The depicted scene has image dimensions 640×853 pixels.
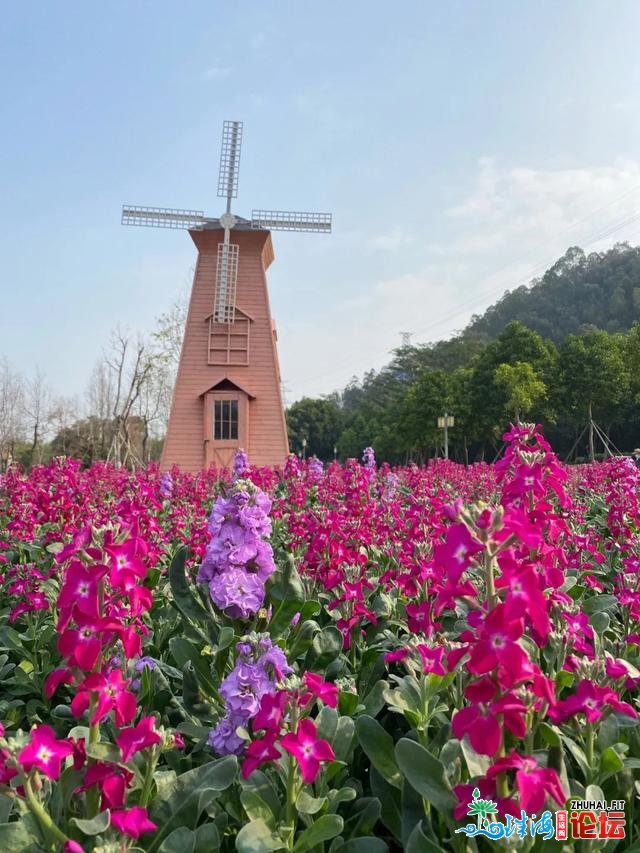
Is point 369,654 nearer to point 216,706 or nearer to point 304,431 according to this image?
point 216,706

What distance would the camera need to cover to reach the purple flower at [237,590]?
247cm

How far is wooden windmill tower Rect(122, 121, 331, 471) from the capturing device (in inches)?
846

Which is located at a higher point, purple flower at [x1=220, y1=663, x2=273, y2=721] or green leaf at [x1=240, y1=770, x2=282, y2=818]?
purple flower at [x1=220, y1=663, x2=273, y2=721]

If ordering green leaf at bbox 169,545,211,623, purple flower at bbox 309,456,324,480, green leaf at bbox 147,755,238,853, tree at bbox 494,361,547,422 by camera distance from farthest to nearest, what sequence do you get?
tree at bbox 494,361,547,422 < purple flower at bbox 309,456,324,480 < green leaf at bbox 169,545,211,623 < green leaf at bbox 147,755,238,853

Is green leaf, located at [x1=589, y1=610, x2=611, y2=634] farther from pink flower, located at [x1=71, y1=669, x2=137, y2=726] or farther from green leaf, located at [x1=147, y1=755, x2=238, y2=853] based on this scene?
pink flower, located at [x1=71, y1=669, x2=137, y2=726]

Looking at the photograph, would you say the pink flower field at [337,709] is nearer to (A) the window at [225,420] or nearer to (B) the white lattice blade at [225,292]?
(A) the window at [225,420]

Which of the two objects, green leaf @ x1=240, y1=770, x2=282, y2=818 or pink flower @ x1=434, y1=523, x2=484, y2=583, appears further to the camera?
green leaf @ x1=240, y1=770, x2=282, y2=818

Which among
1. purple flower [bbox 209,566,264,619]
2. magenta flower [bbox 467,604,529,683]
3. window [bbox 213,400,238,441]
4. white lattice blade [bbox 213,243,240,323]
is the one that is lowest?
purple flower [bbox 209,566,264,619]

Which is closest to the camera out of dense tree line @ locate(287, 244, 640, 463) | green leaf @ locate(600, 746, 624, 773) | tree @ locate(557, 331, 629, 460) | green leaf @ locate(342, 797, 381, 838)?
green leaf @ locate(600, 746, 624, 773)

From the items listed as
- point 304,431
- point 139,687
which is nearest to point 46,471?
point 139,687

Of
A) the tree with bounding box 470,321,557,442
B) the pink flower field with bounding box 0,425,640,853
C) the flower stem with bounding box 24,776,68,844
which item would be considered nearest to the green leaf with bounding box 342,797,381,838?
the pink flower field with bounding box 0,425,640,853

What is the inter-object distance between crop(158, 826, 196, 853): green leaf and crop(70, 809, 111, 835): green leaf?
0.25 metres

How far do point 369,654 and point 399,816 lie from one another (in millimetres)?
1178

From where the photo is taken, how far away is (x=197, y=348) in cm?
2200
